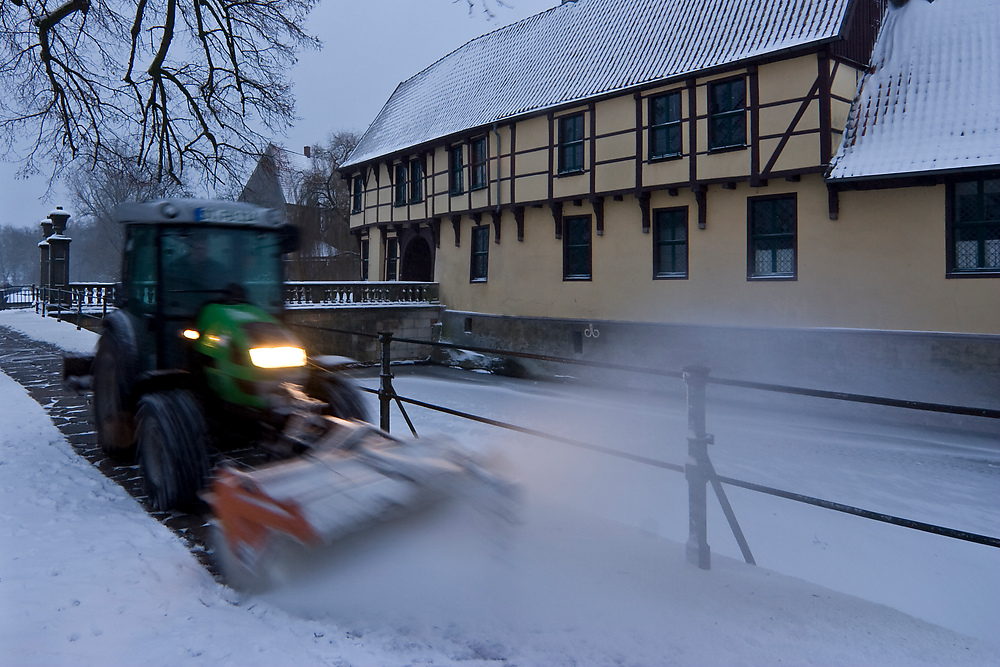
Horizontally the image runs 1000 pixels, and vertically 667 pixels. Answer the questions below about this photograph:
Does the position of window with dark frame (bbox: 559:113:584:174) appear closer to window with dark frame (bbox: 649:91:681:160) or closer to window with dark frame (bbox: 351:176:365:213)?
window with dark frame (bbox: 649:91:681:160)

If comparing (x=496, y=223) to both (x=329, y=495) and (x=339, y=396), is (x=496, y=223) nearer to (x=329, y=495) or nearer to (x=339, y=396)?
(x=339, y=396)

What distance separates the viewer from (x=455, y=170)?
21.8m

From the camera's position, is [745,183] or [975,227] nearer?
[975,227]

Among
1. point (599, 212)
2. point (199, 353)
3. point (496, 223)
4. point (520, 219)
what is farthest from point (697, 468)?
point (496, 223)

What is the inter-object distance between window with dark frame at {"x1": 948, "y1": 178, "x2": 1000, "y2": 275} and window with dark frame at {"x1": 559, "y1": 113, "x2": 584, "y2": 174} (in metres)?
8.44

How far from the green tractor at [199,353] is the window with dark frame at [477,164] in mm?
15254

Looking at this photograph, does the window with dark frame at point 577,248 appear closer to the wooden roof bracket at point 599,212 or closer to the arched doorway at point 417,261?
the wooden roof bracket at point 599,212

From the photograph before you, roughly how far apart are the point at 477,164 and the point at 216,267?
52.5 feet

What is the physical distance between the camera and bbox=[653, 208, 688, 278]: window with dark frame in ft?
51.3

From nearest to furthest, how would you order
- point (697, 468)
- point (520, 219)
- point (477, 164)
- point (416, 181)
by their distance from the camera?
point (697, 468), point (520, 219), point (477, 164), point (416, 181)

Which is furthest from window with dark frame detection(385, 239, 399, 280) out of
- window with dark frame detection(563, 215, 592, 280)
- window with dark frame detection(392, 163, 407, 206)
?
window with dark frame detection(563, 215, 592, 280)

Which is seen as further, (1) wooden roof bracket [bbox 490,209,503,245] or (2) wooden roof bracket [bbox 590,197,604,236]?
(1) wooden roof bracket [bbox 490,209,503,245]

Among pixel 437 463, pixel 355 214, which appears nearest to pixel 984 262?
pixel 437 463

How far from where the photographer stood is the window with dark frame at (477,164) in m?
20.5
